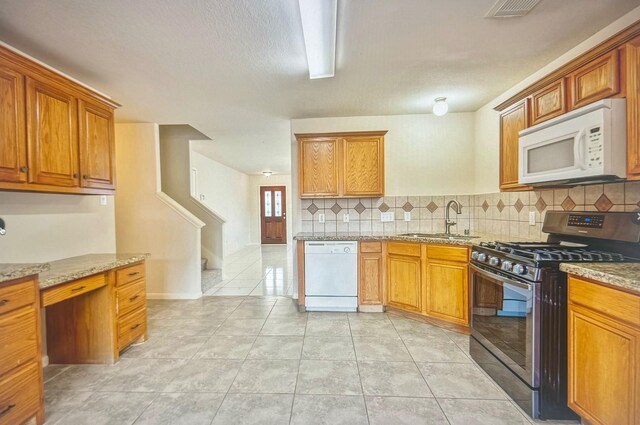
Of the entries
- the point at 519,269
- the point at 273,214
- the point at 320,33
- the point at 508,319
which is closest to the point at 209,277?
the point at 320,33

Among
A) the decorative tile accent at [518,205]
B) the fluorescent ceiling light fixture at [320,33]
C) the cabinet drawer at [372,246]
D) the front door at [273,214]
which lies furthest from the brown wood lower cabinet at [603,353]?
the front door at [273,214]

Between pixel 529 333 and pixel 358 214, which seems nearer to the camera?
pixel 529 333

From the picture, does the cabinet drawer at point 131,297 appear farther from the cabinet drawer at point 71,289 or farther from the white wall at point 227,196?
the white wall at point 227,196

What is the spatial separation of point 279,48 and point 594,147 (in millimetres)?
2149

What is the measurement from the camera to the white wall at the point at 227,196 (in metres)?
6.23

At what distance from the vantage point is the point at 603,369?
135cm

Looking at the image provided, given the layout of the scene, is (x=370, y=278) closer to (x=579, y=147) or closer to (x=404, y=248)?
(x=404, y=248)

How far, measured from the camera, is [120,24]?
1.78m

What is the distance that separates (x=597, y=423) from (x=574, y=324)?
1.53 feet

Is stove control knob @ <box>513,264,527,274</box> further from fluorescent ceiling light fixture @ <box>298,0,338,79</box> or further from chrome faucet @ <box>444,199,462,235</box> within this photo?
fluorescent ceiling light fixture @ <box>298,0,338,79</box>

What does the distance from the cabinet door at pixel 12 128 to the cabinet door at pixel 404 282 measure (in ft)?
10.5

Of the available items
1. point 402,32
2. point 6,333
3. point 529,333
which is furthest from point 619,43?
point 6,333

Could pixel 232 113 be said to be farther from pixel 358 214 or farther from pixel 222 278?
pixel 222 278

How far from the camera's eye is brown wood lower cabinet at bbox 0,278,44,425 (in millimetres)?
1413
